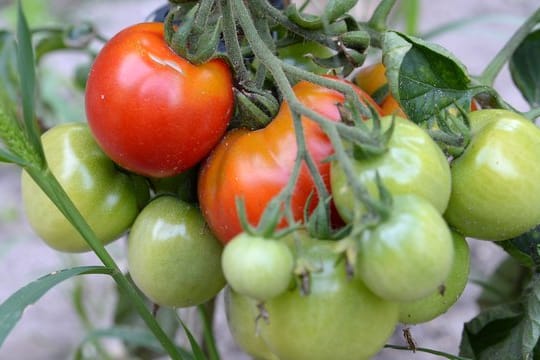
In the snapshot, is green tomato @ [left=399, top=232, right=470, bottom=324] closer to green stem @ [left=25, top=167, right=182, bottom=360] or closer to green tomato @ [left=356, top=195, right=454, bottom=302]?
green tomato @ [left=356, top=195, right=454, bottom=302]

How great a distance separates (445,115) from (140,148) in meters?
0.25

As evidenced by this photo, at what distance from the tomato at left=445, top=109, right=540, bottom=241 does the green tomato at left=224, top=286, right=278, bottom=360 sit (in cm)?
17

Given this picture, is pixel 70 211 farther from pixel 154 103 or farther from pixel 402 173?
pixel 402 173

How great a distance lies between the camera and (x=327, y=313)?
0.49 meters

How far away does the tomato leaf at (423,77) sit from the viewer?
24.1 inches

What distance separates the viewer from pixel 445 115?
0.61 metres

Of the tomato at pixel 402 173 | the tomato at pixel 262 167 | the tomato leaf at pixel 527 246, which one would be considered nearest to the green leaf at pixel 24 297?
the tomato at pixel 262 167

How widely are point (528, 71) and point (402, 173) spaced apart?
48cm

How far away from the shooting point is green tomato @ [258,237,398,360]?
0.48 meters

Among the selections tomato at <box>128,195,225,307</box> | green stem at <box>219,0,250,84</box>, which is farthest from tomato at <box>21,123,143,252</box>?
green stem at <box>219,0,250,84</box>

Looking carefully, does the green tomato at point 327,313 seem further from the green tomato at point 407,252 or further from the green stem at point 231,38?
the green stem at point 231,38

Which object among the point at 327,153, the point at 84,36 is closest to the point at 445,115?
the point at 327,153

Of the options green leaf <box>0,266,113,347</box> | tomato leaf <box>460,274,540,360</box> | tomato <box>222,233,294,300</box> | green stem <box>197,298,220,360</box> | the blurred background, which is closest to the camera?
tomato <box>222,233,294,300</box>

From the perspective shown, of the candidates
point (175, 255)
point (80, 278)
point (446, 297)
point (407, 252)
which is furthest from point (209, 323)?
point (80, 278)
